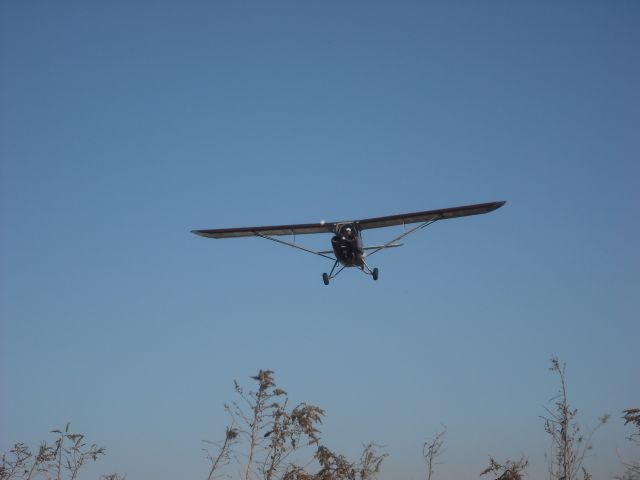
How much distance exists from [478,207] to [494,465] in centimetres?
1291

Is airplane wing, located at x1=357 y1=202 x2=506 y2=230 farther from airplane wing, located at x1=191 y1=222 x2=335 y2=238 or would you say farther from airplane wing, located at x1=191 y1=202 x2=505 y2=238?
airplane wing, located at x1=191 y1=222 x2=335 y2=238

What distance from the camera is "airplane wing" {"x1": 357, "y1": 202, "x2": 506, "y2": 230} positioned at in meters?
28.7

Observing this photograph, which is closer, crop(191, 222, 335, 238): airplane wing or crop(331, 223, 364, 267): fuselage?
crop(331, 223, 364, 267): fuselage

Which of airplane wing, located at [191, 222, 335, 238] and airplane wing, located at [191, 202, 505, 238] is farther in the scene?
airplane wing, located at [191, 222, 335, 238]

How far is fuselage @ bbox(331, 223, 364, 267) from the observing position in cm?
2902

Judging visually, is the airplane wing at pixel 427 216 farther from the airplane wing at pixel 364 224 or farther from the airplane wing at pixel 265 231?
the airplane wing at pixel 265 231

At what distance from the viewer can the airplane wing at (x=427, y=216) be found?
94.3ft

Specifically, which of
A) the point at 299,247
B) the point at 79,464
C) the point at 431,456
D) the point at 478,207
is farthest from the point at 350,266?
the point at 79,464

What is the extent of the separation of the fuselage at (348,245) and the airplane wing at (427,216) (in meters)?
0.57

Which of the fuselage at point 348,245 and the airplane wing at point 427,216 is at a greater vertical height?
the airplane wing at point 427,216

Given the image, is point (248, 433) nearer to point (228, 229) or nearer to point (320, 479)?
point (320, 479)

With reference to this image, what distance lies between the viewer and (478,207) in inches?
1128

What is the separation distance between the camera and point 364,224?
2989 centimetres

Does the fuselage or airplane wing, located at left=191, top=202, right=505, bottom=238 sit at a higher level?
airplane wing, located at left=191, top=202, right=505, bottom=238
